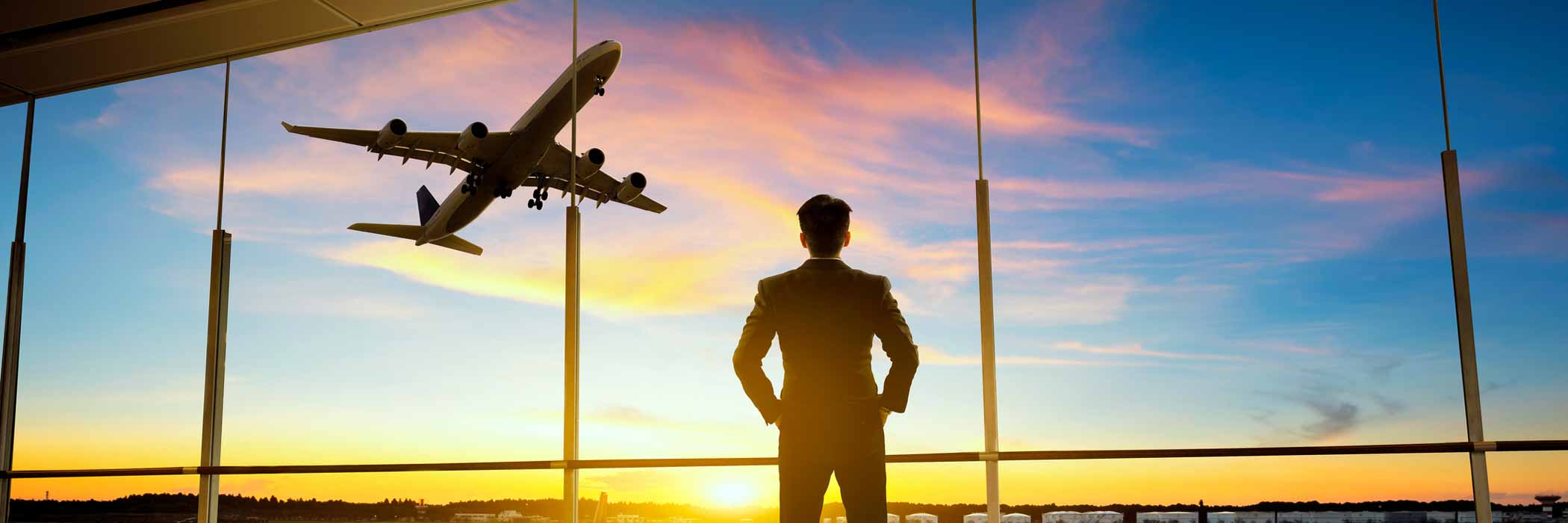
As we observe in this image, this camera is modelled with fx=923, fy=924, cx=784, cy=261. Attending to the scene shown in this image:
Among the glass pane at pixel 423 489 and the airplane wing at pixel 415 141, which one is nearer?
the glass pane at pixel 423 489

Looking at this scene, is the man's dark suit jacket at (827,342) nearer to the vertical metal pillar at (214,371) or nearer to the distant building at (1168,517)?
the distant building at (1168,517)

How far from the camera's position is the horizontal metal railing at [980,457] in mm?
2525

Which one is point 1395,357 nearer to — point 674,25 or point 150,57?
point 674,25

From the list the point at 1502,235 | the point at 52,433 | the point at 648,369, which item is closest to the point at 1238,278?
the point at 1502,235

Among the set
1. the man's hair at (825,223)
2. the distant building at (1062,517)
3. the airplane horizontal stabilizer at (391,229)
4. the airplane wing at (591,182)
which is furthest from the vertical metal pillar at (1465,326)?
the airplane horizontal stabilizer at (391,229)

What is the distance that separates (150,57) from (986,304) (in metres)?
4.44

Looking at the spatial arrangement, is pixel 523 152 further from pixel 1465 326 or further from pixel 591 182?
pixel 1465 326

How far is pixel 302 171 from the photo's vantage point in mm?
8938

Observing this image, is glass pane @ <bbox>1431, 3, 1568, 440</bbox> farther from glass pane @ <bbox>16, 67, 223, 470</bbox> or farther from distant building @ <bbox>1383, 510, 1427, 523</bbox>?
glass pane @ <bbox>16, 67, 223, 470</bbox>

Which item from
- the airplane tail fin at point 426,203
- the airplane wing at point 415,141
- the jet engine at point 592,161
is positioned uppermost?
the airplane tail fin at point 426,203

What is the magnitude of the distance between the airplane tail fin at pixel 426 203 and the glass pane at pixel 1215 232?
995cm

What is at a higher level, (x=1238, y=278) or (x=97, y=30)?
(x=97, y=30)

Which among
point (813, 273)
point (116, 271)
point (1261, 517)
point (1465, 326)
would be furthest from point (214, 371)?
point (1261, 517)

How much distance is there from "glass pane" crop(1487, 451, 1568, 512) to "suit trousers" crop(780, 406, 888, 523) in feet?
5.76
